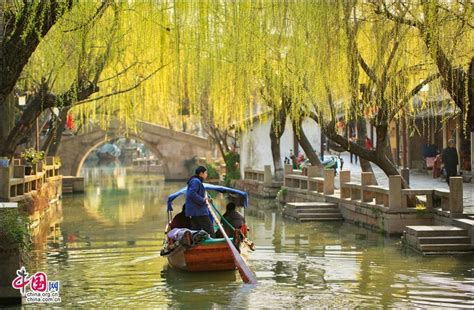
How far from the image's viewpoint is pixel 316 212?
20.4 m

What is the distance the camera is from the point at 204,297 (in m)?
10.7

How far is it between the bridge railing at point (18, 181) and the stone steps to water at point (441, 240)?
789cm

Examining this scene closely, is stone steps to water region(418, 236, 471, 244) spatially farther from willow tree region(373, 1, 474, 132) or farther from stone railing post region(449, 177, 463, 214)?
willow tree region(373, 1, 474, 132)

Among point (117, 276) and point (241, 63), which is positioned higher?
point (241, 63)

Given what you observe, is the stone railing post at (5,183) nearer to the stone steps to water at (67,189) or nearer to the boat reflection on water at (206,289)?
the boat reflection on water at (206,289)

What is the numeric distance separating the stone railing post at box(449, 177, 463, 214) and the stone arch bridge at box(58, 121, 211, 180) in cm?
2975

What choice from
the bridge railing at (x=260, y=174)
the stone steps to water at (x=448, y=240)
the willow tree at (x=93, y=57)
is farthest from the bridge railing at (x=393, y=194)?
the bridge railing at (x=260, y=174)

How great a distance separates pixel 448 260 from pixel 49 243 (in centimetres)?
803

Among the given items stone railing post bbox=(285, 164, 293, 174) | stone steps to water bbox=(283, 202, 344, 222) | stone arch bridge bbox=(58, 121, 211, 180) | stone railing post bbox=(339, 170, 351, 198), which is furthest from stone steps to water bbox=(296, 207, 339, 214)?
stone arch bridge bbox=(58, 121, 211, 180)

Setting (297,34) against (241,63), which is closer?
(297,34)

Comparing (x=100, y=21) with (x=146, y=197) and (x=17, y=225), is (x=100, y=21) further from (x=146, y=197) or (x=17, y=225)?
(x=146, y=197)

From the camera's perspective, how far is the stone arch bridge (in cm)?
4372

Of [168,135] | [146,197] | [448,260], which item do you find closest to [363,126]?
[448,260]

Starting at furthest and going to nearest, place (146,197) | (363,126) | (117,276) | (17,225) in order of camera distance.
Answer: (146,197) < (363,126) < (117,276) < (17,225)
